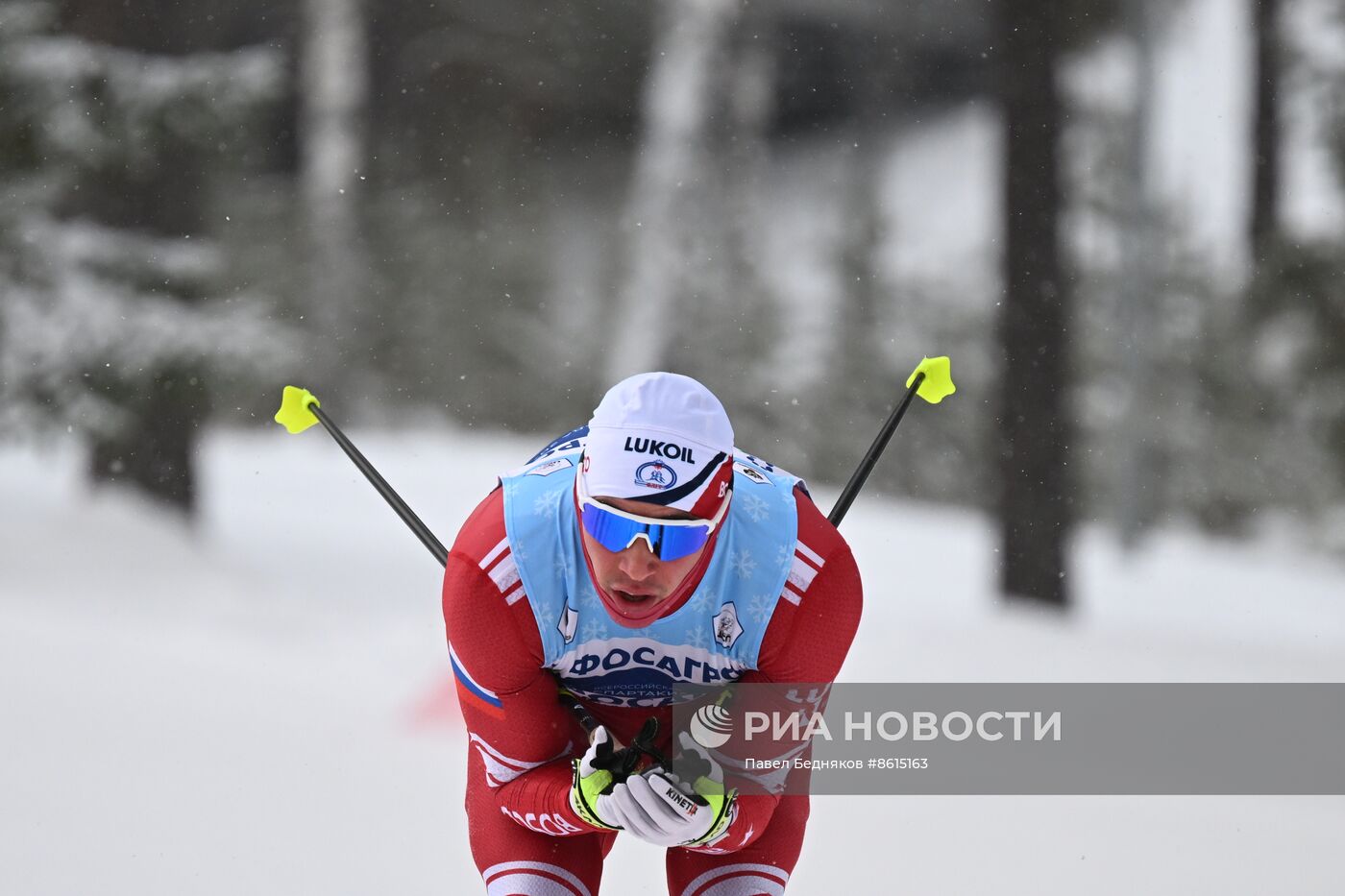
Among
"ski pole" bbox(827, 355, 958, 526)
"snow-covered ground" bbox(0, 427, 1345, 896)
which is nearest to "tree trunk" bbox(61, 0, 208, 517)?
"snow-covered ground" bbox(0, 427, 1345, 896)

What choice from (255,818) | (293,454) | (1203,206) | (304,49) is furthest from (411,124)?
(255,818)

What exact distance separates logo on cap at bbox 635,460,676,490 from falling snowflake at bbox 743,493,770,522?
0.94 ft

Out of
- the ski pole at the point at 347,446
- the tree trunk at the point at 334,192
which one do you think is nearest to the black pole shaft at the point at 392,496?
the ski pole at the point at 347,446

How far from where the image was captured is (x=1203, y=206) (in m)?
14.3

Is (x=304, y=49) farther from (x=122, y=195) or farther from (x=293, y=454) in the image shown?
(x=122, y=195)

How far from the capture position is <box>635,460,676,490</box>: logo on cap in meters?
1.78

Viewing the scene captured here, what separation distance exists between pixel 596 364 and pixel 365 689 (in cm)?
1025

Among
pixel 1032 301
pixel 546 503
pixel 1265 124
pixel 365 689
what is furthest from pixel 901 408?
pixel 1265 124

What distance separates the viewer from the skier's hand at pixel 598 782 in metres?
1.87

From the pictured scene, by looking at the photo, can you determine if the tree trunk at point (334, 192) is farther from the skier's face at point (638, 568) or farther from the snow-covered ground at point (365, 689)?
the skier's face at point (638, 568)

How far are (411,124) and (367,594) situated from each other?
12075mm

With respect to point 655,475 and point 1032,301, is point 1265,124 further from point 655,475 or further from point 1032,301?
point 655,475

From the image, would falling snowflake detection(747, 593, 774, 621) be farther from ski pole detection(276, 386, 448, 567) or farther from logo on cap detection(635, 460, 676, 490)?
ski pole detection(276, 386, 448, 567)

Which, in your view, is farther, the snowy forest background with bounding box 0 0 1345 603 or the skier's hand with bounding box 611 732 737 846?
the snowy forest background with bounding box 0 0 1345 603
